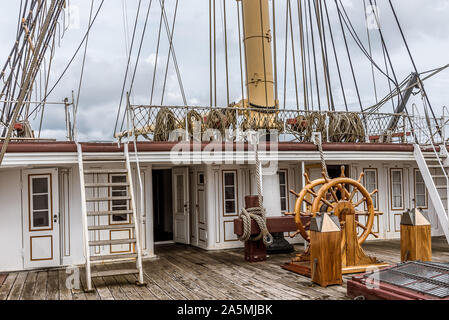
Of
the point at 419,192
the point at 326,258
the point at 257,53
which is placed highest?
the point at 257,53

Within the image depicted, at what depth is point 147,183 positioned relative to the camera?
355 inches

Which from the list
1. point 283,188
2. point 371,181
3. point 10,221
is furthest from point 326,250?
point 10,221

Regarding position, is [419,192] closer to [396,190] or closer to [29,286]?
[396,190]

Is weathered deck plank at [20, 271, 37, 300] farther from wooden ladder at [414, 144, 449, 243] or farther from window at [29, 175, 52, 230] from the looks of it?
wooden ladder at [414, 144, 449, 243]

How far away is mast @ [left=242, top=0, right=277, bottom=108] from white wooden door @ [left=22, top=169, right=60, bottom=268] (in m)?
4.69

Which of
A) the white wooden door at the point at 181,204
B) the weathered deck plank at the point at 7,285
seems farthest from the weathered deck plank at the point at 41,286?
the white wooden door at the point at 181,204

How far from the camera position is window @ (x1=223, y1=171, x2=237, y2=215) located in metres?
9.74

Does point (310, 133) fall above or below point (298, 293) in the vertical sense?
above

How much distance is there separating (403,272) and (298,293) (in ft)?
4.60

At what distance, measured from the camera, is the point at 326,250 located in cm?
591

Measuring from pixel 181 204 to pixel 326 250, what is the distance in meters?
5.32
